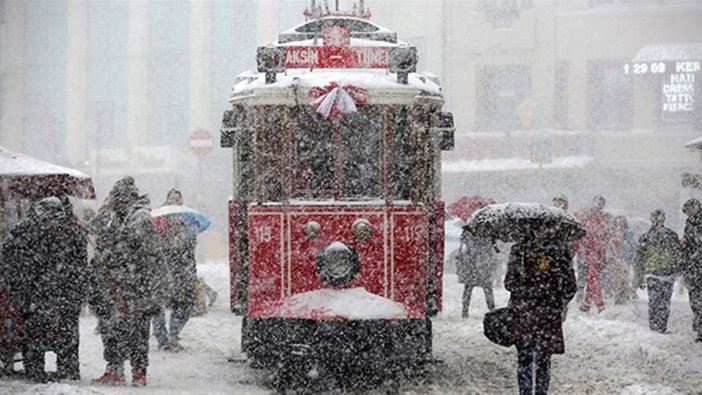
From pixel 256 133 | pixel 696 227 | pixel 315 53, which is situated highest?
pixel 315 53

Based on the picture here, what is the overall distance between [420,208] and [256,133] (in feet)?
5.82

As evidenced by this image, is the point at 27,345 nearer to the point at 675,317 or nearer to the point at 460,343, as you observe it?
the point at 460,343

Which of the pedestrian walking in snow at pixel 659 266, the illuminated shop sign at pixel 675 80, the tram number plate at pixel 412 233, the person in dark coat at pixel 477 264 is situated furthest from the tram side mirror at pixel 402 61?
the illuminated shop sign at pixel 675 80

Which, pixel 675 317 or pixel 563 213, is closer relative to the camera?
pixel 563 213

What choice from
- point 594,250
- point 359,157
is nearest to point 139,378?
point 359,157

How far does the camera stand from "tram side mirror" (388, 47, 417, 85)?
31.4 feet

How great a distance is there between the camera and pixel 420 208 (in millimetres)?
9461

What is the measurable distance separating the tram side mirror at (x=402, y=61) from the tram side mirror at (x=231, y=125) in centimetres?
169

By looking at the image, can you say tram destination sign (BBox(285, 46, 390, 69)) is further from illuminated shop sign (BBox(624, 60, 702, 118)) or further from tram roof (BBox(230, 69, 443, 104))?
illuminated shop sign (BBox(624, 60, 702, 118))

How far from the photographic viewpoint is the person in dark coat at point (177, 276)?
37.9ft

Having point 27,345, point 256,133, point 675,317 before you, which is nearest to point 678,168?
point 675,317

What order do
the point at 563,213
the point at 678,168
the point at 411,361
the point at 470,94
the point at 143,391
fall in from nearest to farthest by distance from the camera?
the point at 563,213
the point at 143,391
the point at 411,361
the point at 678,168
the point at 470,94

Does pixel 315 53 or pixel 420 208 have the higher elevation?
pixel 315 53

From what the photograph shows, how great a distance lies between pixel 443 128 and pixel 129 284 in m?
3.74
